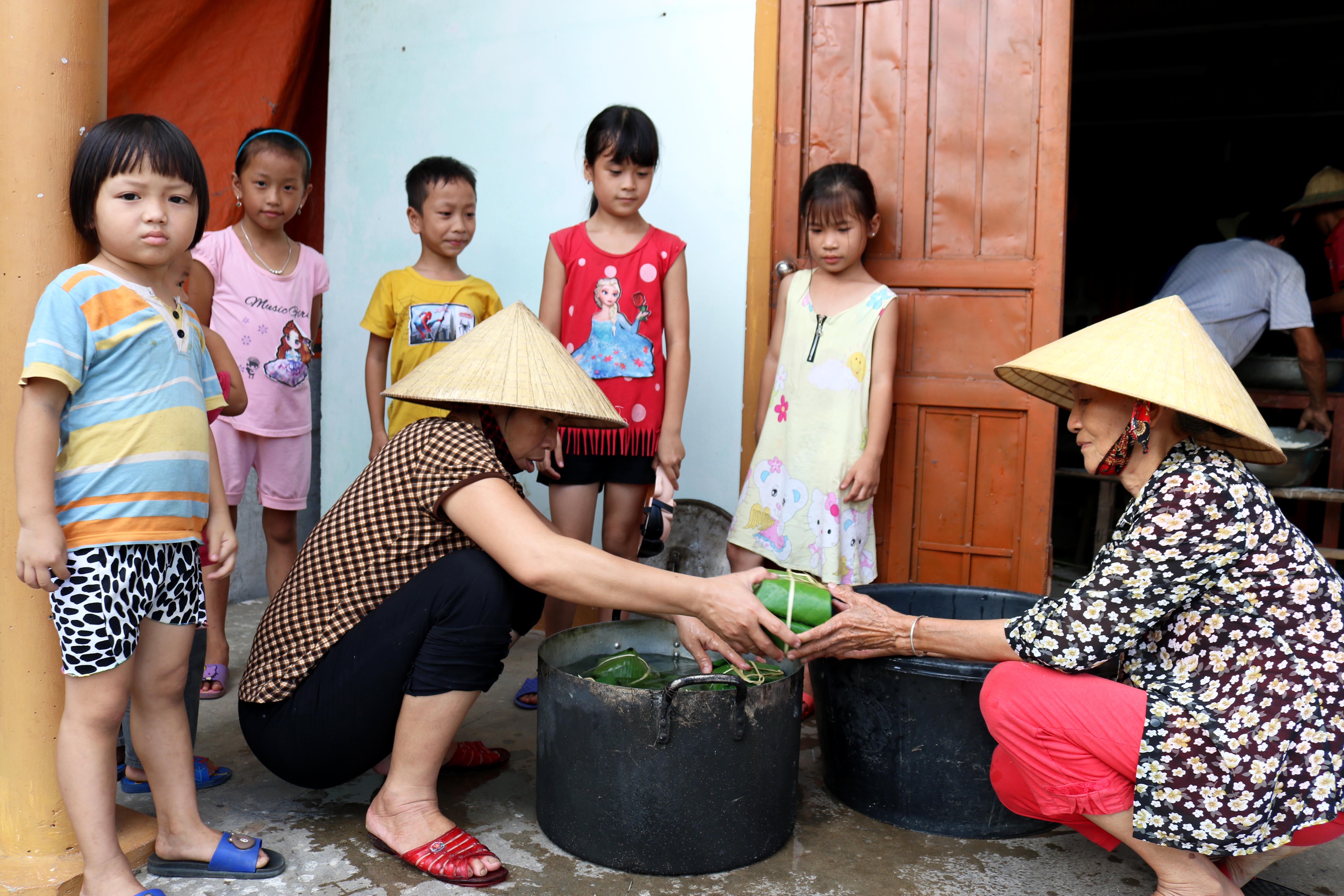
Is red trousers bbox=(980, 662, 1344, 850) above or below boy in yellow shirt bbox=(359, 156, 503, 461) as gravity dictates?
below

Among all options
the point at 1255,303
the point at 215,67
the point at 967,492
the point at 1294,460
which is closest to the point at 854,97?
the point at 967,492

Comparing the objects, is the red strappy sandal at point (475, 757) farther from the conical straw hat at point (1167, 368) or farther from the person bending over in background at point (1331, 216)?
the person bending over in background at point (1331, 216)

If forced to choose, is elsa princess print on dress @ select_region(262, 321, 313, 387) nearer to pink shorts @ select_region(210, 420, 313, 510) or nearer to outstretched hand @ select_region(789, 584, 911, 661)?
pink shorts @ select_region(210, 420, 313, 510)

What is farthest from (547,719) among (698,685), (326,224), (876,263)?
(326,224)

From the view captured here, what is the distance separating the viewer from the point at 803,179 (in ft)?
11.7

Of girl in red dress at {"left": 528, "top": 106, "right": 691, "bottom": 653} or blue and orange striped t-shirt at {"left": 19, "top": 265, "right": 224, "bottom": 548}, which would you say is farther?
girl in red dress at {"left": 528, "top": 106, "right": 691, "bottom": 653}

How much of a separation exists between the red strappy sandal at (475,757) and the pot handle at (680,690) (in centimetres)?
79

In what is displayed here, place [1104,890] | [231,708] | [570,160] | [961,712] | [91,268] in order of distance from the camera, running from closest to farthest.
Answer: [91,268], [1104,890], [961,712], [231,708], [570,160]

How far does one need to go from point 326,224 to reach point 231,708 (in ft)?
7.40

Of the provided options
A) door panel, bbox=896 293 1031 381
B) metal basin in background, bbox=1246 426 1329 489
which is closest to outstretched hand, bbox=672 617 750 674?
door panel, bbox=896 293 1031 381

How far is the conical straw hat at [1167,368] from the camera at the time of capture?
180 cm

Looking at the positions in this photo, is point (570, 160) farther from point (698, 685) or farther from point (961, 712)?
point (961, 712)

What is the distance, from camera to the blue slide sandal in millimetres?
3102

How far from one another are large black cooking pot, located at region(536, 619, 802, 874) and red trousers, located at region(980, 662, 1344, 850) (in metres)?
0.46
